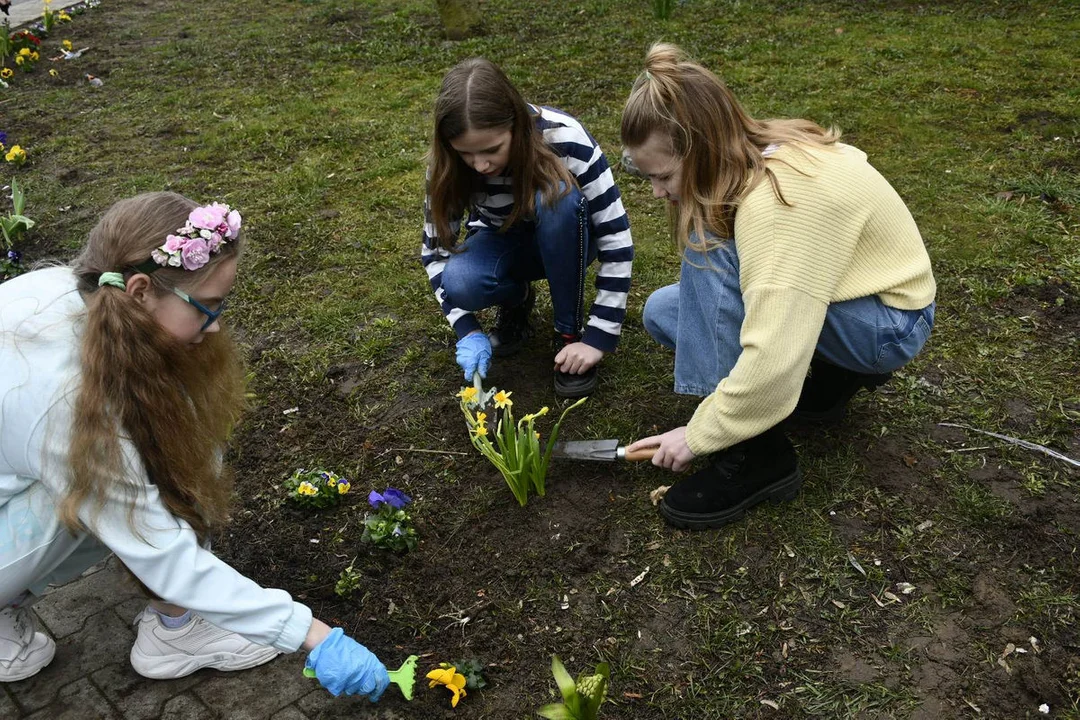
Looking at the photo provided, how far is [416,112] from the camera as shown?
5918mm

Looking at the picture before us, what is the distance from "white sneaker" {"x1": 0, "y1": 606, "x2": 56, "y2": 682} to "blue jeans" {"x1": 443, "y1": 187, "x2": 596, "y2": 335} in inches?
61.5

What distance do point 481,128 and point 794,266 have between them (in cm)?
101

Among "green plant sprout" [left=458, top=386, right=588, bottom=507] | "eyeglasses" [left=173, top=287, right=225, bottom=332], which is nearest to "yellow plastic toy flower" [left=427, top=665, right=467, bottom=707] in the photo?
"green plant sprout" [left=458, top=386, right=588, bottom=507]

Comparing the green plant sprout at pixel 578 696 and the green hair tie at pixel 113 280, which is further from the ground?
the green hair tie at pixel 113 280

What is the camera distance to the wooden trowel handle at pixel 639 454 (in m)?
2.44

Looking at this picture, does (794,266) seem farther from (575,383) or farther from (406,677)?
(406,677)

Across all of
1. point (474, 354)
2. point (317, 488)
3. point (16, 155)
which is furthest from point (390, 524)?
point (16, 155)

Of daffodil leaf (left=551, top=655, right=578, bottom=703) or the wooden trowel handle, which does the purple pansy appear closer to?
the wooden trowel handle

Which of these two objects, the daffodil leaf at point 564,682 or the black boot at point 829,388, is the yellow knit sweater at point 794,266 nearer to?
the black boot at point 829,388

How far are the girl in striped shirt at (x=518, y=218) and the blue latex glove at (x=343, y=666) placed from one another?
3.60 ft

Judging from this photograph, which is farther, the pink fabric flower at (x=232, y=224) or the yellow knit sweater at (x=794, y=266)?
the yellow knit sweater at (x=794, y=266)

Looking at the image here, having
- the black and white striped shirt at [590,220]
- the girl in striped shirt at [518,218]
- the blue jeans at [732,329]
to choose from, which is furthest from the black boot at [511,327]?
the blue jeans at [732,329]

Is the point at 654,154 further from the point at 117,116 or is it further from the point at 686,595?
the point at 117,116

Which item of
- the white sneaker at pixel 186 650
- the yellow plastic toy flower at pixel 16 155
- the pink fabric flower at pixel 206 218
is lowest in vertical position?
the white sneaker at pixel 186 650
